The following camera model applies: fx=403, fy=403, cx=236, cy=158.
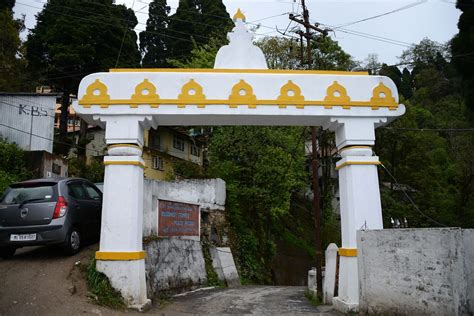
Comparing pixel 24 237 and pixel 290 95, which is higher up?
pixel 290 95

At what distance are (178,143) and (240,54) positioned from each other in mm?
22904

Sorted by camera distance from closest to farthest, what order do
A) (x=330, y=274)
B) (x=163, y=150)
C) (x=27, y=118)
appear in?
(x=330, y=274)
(x=27, y=118)
(x=163, y=150)

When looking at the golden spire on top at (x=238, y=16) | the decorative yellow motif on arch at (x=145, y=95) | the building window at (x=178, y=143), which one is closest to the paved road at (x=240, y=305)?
the decorative yellow motif on arch at (x=145, y=95)

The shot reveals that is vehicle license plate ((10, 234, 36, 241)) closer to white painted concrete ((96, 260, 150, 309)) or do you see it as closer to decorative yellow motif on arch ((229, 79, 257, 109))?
white painted concrete ((96, 260, 150, 309))

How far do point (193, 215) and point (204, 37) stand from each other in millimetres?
19751

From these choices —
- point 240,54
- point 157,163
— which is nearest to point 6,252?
point 240,54

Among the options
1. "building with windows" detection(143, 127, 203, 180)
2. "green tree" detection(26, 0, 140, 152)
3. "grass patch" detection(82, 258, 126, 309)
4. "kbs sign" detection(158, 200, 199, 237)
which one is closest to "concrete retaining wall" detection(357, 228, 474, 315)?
"grass patch" detection(82, 258, 126, 309)

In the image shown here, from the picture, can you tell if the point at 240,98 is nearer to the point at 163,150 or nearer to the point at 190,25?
the point at 163,150

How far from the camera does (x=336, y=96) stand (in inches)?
301

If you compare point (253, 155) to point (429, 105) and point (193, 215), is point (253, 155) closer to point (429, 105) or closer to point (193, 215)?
point (193, 215)

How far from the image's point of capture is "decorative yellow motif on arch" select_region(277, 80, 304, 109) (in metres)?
7.54

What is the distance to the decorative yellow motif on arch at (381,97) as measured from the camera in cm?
763

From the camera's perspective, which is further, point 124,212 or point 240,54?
point 240,54

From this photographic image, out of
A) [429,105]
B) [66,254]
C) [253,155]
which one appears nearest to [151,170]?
Result: [253,155]
